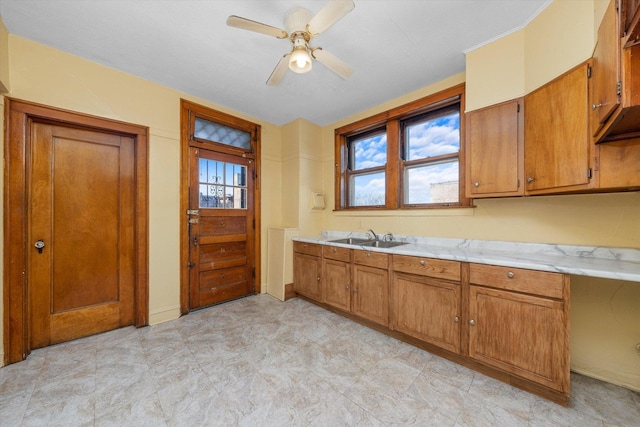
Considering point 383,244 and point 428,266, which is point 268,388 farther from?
point 383,244

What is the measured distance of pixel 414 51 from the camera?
7.34 feet

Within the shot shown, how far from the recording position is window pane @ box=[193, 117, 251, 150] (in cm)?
318

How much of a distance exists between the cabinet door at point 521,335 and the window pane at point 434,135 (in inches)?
64.9

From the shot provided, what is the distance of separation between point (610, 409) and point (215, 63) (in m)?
4.13

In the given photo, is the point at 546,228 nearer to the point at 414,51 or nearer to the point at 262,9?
the point at 414,51

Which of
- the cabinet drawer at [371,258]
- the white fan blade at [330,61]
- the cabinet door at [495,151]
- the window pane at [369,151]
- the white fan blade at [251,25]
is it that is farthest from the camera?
the window pane at [369,151]

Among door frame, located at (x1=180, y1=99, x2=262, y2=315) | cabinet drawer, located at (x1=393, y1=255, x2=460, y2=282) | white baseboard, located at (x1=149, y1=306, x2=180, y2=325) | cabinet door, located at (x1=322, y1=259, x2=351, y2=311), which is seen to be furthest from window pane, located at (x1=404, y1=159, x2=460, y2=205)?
white baseboard, located at (x1=149, y1=306, x2=180, y2=325)

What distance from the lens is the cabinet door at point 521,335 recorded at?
154 centimetres

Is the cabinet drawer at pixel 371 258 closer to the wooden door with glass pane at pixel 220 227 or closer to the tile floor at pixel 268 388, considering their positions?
the tile floor at pixel 268 388

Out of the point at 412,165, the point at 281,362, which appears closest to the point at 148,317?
the point at 281,362

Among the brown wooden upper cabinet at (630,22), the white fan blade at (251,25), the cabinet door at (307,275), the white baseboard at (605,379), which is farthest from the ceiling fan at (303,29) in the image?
the white baseboard at (605,379)

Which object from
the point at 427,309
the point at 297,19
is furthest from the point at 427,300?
the point at 297,19

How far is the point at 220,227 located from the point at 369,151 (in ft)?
8.00

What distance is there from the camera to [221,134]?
338 cm
